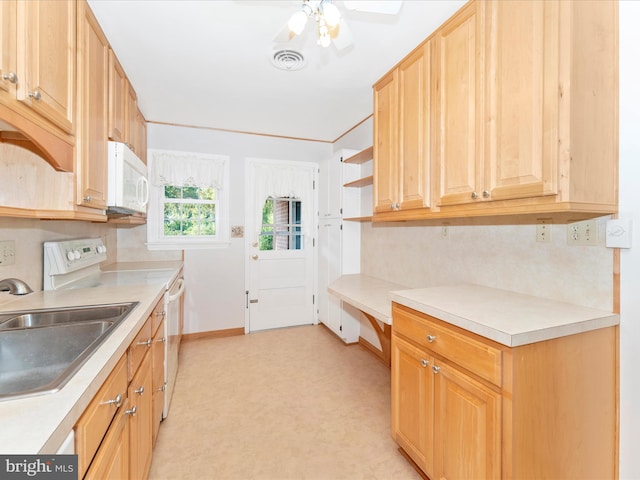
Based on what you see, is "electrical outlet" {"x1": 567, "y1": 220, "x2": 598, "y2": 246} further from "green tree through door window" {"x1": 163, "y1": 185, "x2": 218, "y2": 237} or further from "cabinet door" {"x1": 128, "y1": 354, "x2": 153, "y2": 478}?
"green tree through door window" {"x1": 163, "y1": 185, "x2": 218, "y2": 237}

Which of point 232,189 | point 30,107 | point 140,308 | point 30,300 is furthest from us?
point 232,189

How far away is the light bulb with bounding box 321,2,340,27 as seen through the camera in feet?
3.97

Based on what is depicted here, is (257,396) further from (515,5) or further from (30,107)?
(515,5)

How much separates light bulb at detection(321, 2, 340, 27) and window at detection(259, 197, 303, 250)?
2.71m

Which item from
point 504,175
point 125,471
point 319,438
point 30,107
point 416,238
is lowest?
point 319,438

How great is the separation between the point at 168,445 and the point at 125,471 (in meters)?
0.89

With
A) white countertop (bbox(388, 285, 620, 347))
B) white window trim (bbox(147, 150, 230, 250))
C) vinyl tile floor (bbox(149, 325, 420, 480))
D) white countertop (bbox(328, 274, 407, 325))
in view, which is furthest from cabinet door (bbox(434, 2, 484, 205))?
white window trim (bbox(147, 150, 230, 250))

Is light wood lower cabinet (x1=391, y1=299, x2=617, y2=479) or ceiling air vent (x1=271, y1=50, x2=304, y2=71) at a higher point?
ceiling air vent (x1=271, y1=50, x2=304, y2=71)

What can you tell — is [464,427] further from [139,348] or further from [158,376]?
[158,376]

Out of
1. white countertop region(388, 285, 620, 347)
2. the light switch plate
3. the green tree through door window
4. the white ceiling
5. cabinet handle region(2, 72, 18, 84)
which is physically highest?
the white ceiling

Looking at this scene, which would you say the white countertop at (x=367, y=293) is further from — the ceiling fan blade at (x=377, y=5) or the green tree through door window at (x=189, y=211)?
the green tree through door window at (x=189, y=211)

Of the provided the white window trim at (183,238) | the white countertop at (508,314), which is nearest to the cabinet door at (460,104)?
the white countertop at (508,314)

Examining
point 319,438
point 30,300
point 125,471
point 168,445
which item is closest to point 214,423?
point 168,445

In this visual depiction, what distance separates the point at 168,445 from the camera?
181cm
